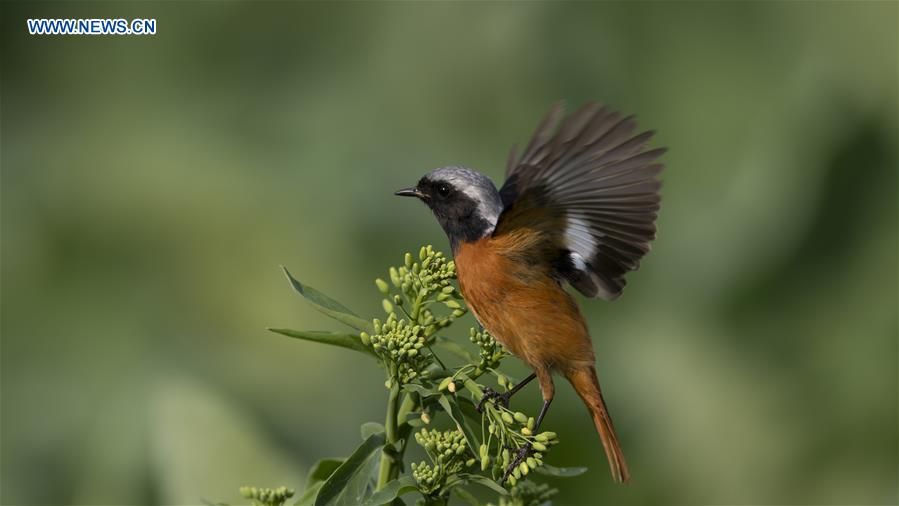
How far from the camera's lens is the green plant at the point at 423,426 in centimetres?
158

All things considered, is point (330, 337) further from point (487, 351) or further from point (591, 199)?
point (591, 199)

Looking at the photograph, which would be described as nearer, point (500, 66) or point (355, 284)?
point (355, 284)

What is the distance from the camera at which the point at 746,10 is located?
5816mm

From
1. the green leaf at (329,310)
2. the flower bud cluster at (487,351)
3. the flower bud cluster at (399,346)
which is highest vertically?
the green leaf at (329,310)

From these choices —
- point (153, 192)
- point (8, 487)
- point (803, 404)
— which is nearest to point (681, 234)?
point (803, 404)

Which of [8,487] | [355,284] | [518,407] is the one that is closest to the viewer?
[518,407]

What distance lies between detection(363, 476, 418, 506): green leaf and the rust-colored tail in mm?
796

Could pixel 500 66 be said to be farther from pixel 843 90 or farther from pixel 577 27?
pixel 843 90

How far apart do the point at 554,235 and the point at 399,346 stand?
0.65 metres

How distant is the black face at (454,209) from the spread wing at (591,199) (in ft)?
0.26

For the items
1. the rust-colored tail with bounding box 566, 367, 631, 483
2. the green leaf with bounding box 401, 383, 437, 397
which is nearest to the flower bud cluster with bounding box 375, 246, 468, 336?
the green leaf with bounding box 401, 383, 437, 397

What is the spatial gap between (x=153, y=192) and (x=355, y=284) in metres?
1.39

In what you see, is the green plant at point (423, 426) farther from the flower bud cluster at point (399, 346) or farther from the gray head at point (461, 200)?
the gray head at point (461, 200)

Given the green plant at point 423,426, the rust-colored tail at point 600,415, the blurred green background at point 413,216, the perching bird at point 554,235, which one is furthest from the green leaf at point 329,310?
the blurred green background at point 413,216
